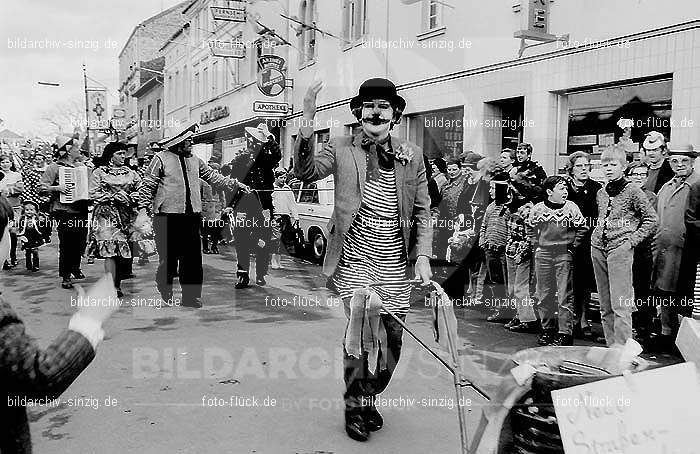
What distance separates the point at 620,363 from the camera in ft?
8.12

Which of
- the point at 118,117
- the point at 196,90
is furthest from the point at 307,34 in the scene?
the point at 118,117

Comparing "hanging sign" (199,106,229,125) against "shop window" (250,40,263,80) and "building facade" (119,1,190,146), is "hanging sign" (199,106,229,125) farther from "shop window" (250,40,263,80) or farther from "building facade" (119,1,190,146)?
"building facade" (119,1,190,146)

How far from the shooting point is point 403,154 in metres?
4.39

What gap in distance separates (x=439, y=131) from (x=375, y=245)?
39.3 ft

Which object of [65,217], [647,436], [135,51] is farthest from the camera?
[135,51]

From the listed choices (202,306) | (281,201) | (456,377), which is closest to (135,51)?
(281,201)

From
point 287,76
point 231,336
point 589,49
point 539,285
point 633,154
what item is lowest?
point 231,336

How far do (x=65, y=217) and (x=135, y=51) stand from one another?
54.0 m

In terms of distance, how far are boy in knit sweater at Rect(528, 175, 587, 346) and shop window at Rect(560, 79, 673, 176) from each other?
262 cm

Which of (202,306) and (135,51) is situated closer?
(202,306)

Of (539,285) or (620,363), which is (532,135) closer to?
(539,285)

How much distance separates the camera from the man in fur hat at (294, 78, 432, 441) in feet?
14.1

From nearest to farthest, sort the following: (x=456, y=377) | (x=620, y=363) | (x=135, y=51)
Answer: (x=620, y=363)
(x=456, y=377)
(x=135, y=51)

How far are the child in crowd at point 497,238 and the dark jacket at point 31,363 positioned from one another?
622cm
